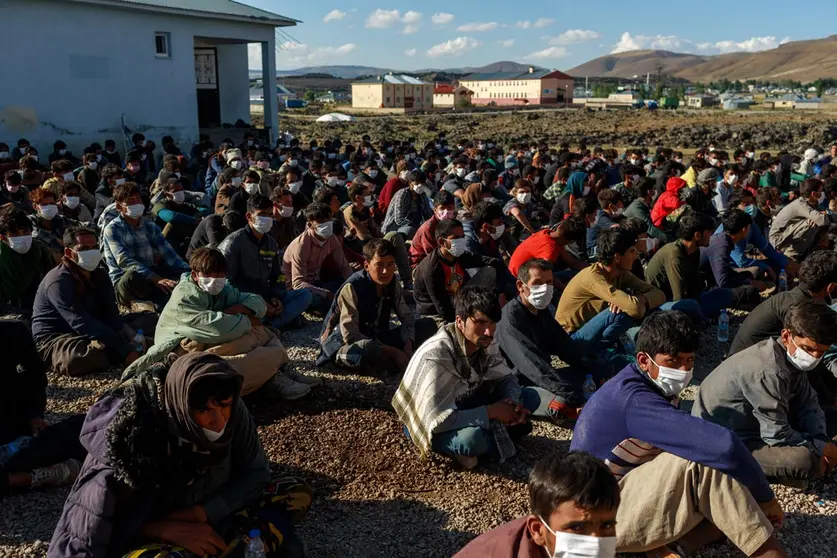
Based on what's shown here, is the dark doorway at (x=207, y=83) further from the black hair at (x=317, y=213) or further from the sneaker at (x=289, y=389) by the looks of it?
the sneaker at (x=289, y=389)

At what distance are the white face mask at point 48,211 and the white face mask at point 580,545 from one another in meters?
6.86

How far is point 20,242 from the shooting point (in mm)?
6031

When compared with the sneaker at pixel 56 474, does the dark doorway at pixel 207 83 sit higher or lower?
higher

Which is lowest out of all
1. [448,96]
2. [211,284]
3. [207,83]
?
[211,284]

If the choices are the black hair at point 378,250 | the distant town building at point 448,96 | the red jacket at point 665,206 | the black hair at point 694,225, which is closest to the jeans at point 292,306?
the black hair at point 378,250

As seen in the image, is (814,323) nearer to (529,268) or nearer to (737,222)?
(529,268)

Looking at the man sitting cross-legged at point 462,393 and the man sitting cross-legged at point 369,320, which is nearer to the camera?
the man sitting cross-legged at point 462,393

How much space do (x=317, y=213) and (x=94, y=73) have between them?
43.9ft

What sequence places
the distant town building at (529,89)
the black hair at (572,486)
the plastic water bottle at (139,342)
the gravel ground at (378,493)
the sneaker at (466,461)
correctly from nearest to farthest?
the black hair at (572,486) → the gravel ground at (378,493) → the sneaker at (466,461) → the plastic water bottle at (139,342) → the distant town building at (529,89)

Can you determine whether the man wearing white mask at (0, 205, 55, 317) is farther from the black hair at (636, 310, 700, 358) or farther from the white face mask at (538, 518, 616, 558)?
the white face mask at (538, 518, 616, 558)

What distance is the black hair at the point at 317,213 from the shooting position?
22.9ft

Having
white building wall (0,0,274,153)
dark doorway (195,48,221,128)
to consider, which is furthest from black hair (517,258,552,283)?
dark doorway (195,48,221,128)

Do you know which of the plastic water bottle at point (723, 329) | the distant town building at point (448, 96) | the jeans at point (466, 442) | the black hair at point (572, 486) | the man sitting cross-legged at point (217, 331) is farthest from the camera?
the distant town building at point (448, 96)

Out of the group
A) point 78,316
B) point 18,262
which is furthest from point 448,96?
point 78,316
